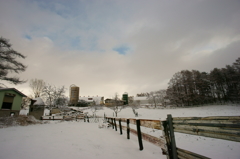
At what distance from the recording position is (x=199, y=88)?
3762cm

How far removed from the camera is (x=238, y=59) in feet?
97.1

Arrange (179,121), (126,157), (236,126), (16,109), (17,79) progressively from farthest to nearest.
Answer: (16,109)
(17,79)
(126,157)
(179,121)
(236,126)

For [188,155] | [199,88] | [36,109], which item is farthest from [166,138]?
[199,88]

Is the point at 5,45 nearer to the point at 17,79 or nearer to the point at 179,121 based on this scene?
the point at 17,79

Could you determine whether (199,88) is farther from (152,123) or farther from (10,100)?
(10,100)

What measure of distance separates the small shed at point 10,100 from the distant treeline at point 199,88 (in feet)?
138

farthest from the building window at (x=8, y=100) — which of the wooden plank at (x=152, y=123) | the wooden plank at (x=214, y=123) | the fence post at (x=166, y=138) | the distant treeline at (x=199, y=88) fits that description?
the distant treeline at (x=199, y=88)

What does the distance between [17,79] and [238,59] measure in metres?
47.8

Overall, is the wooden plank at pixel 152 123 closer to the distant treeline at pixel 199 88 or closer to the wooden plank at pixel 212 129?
the wooden plank at pixel 212 129

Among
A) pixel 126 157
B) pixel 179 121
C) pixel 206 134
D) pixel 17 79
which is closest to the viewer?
pixel 206 134

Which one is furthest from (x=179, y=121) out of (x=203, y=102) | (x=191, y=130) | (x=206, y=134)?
(x=203, y=102)

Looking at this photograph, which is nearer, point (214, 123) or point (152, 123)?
point (214, 123)

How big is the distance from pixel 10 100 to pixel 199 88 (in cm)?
5036

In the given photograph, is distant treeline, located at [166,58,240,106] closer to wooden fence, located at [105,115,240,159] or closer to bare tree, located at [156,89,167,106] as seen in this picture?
bare tree, located at [156,89,167,106]
